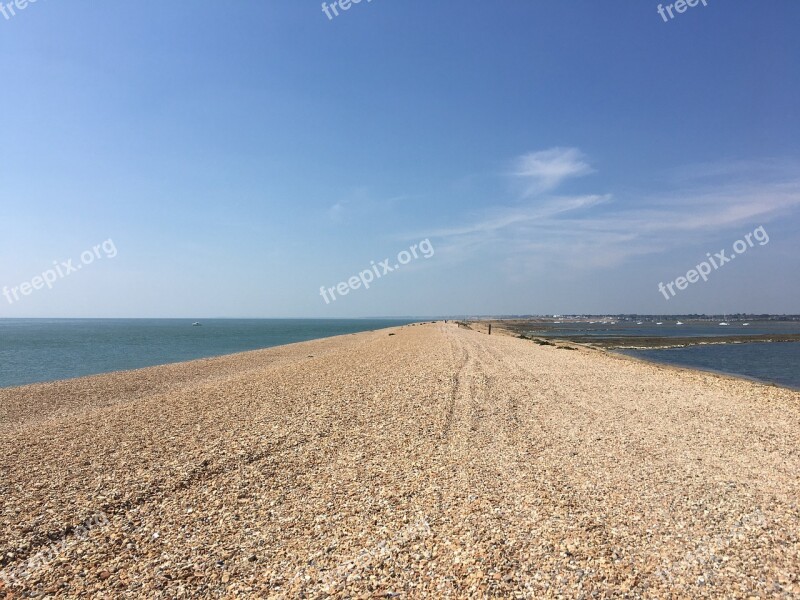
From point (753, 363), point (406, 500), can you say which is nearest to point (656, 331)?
point (753, 363)

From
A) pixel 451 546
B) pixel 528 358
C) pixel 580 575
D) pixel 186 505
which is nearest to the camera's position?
Result: pixel 580 575

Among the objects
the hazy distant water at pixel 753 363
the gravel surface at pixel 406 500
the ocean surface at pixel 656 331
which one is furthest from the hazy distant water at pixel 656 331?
the gravel surface at pixel 406 500

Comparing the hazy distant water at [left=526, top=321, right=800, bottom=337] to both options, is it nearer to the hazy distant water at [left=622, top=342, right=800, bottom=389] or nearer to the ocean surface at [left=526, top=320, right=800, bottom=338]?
the ocean surface at [left=526, top=320, right=800, bottom=338]

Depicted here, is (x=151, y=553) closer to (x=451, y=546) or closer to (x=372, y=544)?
(x=372, y=544)

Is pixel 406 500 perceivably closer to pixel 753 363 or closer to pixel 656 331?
pixel 753 363

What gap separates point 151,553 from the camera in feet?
18.9

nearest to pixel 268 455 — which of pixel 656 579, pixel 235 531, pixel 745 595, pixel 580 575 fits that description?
pixel 235 531

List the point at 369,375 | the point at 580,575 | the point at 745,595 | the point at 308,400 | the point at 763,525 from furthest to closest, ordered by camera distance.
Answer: the point at 369,375, the point at 308,400, the point at 763,525, the point at 580,575, the point at 745,595

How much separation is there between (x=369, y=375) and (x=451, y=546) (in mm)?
14778

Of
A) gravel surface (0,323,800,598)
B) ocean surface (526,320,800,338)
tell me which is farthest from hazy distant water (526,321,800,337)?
gravel surface (0,323,800,598)

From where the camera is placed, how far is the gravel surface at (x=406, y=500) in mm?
5098

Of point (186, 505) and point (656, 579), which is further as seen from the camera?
point (186, 505)

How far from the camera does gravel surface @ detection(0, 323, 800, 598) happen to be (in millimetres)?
5098

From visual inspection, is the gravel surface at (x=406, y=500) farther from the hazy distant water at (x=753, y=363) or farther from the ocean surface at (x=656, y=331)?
the ocean surface at (x=656, y=331)
